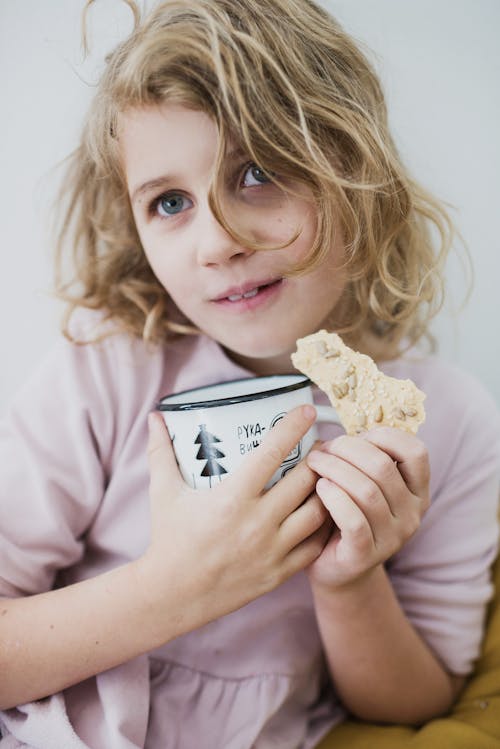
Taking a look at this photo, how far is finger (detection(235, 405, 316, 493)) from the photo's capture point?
662 mm

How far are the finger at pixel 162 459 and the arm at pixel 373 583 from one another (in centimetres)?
15

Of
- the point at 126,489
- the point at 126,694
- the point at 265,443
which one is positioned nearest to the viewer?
the point at 265,443

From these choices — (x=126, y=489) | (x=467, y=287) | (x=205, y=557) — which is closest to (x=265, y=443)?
(x=205, y=557)

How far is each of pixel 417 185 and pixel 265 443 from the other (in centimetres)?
38

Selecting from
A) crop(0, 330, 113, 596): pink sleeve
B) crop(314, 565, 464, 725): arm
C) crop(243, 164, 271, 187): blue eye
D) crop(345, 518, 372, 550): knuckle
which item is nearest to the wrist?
crop(314, 565, 464, 725): arm

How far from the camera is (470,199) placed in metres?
0.92

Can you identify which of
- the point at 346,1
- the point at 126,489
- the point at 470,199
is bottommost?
the point at 126,489

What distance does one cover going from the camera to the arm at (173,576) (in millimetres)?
686

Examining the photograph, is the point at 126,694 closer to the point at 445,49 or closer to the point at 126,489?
the point at 126,489

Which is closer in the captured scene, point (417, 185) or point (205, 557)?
point (205, 557)

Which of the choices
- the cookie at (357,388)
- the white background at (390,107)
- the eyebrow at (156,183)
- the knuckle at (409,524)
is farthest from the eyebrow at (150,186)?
the knuckle at (409,524)

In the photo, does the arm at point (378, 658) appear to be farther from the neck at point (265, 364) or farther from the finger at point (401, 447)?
the neck at point (265, 364)

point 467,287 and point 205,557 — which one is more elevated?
point 467,287

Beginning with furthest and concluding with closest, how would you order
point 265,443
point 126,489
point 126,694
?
point 126,489, point 126,694, point 265,443
